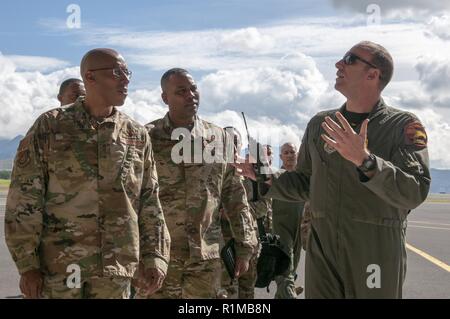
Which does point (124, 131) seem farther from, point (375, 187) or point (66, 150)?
point (375, 187)

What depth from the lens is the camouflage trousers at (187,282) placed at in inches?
231

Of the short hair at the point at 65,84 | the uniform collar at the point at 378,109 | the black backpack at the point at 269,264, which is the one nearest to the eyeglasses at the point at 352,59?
the uniform collar at the point at 378,109

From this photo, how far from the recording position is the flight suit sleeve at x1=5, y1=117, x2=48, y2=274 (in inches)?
166

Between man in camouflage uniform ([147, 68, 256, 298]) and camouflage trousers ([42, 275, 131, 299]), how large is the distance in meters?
1.37

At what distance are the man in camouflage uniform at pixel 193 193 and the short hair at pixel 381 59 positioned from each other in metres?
1.66

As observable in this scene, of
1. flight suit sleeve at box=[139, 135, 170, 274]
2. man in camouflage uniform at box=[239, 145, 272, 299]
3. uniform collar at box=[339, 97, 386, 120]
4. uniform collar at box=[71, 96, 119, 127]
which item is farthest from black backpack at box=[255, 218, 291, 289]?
uniform collar at box=[71, 96, 119, 127]

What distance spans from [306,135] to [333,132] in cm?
74

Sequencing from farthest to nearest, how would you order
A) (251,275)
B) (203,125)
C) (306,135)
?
(251,275) → (203,125) → (306,135)

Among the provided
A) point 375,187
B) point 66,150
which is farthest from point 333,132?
point 66,150

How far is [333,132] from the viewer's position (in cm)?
434

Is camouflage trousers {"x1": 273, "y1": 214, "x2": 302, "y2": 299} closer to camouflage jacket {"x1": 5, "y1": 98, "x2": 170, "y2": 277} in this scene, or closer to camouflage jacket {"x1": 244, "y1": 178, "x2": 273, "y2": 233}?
camouflage jacket {"x1": 244, "y1": 178, "x2": 273, "y2": 233}

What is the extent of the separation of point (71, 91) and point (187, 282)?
2.46 meters

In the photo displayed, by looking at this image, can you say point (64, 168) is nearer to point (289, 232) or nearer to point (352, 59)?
point (352, 59)
